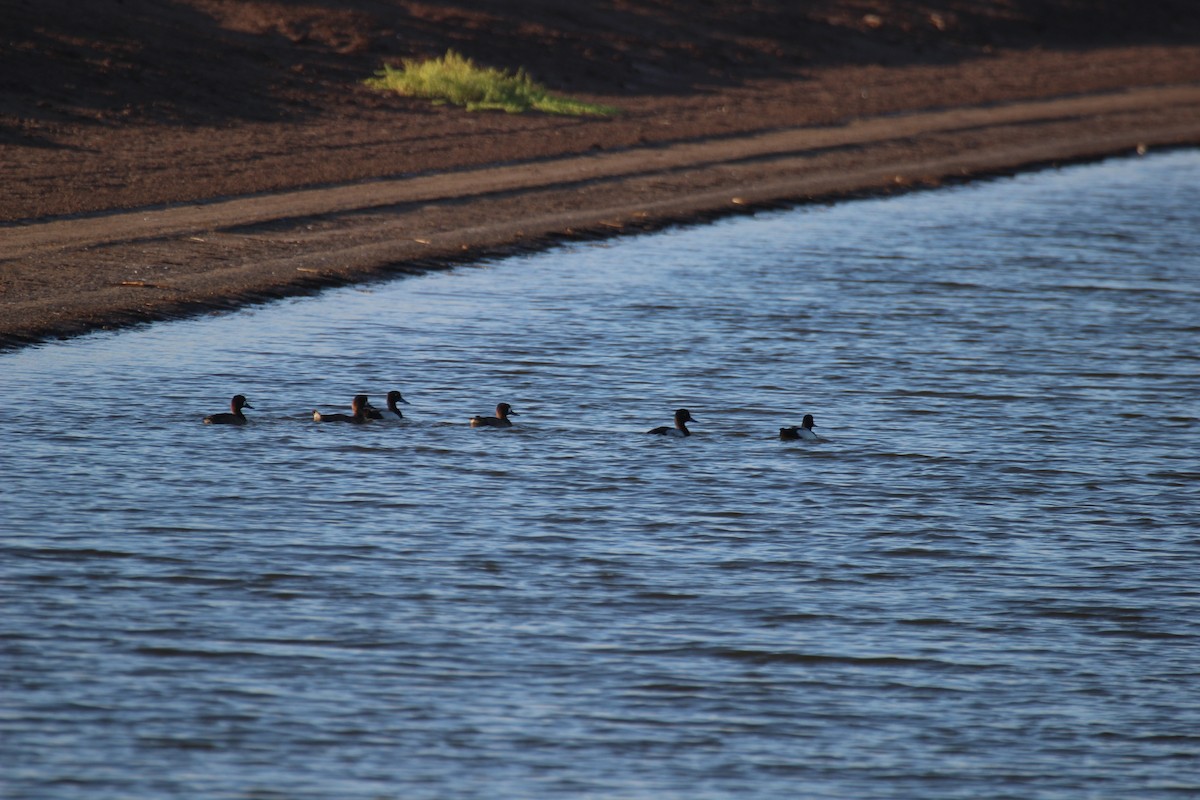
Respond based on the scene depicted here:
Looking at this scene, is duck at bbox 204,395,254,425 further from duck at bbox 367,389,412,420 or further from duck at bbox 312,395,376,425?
duck at bbox 367,389,412,420

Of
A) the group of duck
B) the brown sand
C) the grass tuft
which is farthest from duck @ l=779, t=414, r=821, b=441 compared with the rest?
the grass tuft

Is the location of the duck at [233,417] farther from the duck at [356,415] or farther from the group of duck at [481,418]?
the duck at [356,415]

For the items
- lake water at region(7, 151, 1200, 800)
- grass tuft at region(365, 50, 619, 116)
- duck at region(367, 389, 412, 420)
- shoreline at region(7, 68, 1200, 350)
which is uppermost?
grass tuft at region(365, 50, 619, 116)

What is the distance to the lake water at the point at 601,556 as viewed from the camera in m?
8.70

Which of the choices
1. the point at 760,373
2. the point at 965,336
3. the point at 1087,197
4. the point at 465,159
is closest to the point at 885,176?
the point at 1087,197

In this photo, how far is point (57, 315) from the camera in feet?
55.9

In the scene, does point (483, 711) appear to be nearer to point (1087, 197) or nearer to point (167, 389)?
point (167, 389)

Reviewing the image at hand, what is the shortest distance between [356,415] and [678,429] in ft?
8.75

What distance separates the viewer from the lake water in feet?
28.6

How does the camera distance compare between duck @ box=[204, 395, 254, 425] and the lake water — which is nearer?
the lake water

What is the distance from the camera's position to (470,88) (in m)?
32.0

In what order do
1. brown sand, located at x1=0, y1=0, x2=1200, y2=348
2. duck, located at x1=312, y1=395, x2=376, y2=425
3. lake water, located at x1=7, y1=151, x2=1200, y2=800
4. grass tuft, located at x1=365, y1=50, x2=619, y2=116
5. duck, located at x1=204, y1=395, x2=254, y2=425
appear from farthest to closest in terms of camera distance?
1. grass tuft, located at x1=365, y1=50, x2=619, y2=116
2. brown sand, located at x1=0, y1=0, x2=1200, y2=348
3. duck, located at x1=312, y1=395, x2=376, y2=425
4. duck, located at x1=204, y1=395, x2=254, y2=425
5. lake water, located at x1=7, y1=151, x2=1200, y2=800

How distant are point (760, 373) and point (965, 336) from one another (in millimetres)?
3311

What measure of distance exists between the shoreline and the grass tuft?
137 cm
